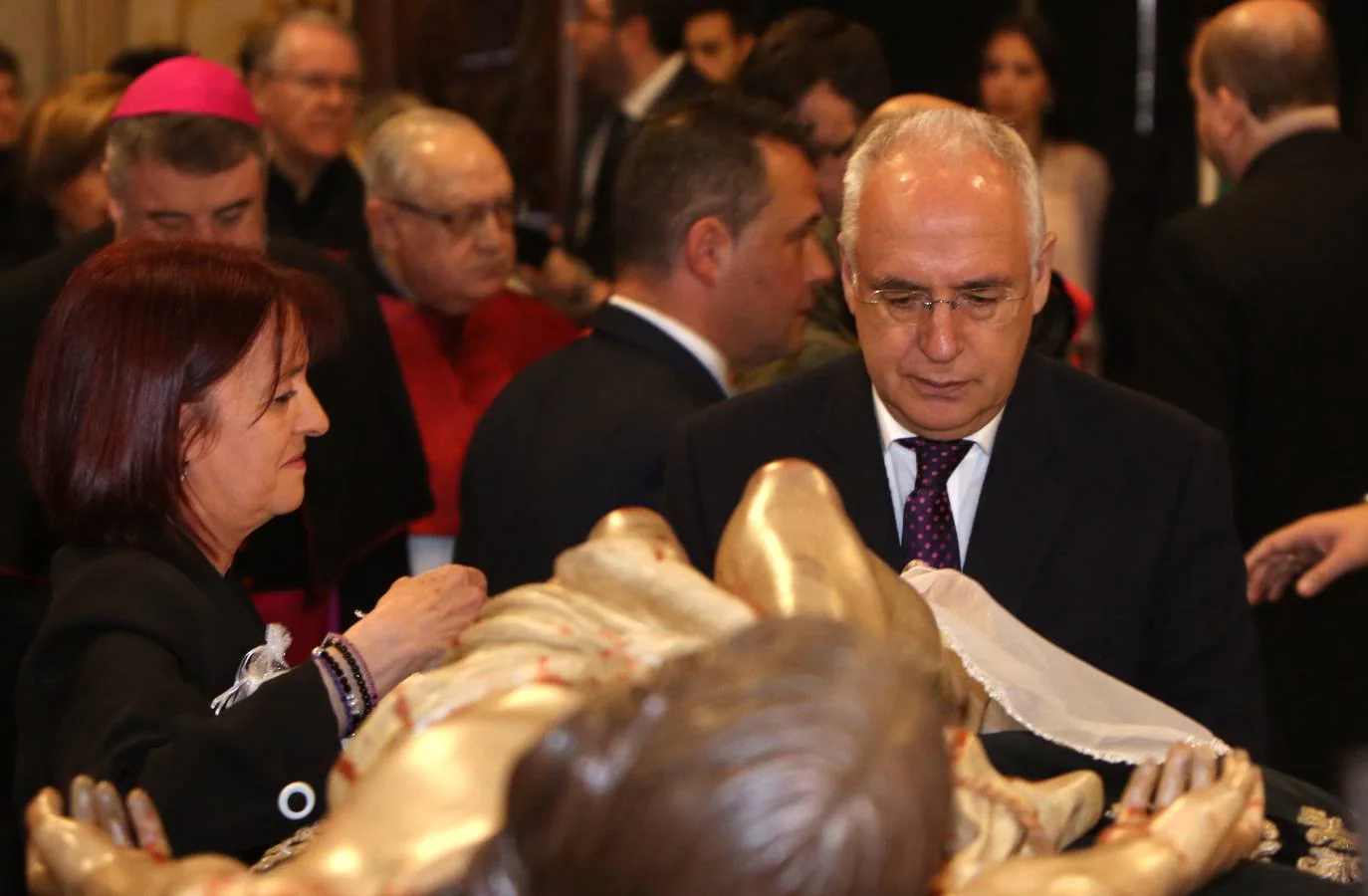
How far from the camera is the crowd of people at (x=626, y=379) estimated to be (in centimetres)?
235

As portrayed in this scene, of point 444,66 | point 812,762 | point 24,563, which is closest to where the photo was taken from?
point 812,762

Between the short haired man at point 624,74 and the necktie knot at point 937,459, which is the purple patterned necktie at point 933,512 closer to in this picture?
the necktie knot at point 937,459

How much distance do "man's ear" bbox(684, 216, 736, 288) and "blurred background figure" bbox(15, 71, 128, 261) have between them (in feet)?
6.37

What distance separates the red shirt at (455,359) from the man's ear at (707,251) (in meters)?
0.68

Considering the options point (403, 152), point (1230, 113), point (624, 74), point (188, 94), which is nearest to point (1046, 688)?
point (188, 94)

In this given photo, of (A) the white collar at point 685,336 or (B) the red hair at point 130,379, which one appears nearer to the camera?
(B) the red hair at point 130,379

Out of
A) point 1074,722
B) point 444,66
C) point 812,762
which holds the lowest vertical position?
point 444,66

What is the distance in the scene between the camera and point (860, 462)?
2715mm

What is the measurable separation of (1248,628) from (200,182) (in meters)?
2.45

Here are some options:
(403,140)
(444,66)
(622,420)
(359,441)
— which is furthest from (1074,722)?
(444,66)

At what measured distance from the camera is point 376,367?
157 inches

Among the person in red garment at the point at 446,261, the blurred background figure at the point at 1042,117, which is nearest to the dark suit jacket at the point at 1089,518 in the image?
the person in red garment at the point at 446,261

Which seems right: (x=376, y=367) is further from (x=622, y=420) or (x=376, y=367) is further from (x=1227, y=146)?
(x=1227, y=146)

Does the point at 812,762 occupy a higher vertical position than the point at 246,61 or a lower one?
higher
